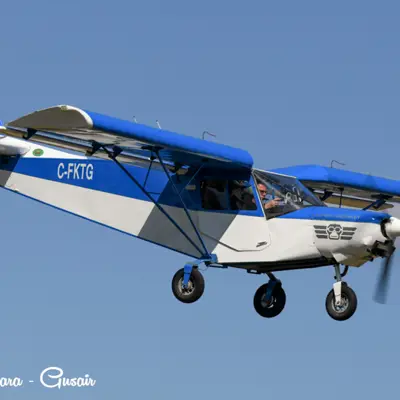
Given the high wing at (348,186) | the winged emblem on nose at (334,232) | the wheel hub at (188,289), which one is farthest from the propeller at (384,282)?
the wheel hub at (188,289)

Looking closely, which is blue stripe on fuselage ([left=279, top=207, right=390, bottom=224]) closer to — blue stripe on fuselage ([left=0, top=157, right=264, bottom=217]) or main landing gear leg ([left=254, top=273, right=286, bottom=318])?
blue stripe on fuselage ([left=0, top=157, right=264, bottom=217])

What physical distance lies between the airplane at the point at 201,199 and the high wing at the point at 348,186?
3cm

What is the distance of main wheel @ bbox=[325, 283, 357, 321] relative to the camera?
23.3 meters

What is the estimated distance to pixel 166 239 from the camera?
25.4 metres

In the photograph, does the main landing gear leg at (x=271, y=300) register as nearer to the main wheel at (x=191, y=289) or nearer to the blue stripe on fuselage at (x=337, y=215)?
the main wheel at (x=191, y=289)

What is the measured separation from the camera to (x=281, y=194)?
24297 millimetres

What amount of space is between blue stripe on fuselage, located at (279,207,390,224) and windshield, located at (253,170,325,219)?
0.21 metres

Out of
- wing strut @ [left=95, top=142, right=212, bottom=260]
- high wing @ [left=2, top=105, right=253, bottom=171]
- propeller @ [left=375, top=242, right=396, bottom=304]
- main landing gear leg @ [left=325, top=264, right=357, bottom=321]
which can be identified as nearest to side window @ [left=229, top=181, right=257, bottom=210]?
high wing @ [left=2, top=105, right=253, bottom=171]

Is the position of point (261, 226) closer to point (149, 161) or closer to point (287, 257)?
point (287, 257)

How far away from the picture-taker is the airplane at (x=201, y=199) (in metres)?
23.1

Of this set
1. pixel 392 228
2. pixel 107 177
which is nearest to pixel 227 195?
pixel 107 177

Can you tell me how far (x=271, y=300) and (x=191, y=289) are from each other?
174cm

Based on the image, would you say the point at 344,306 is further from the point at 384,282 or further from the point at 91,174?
the point at 91,174

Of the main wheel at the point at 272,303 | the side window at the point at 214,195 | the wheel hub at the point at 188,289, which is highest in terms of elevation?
the side window at the point at 214,195
